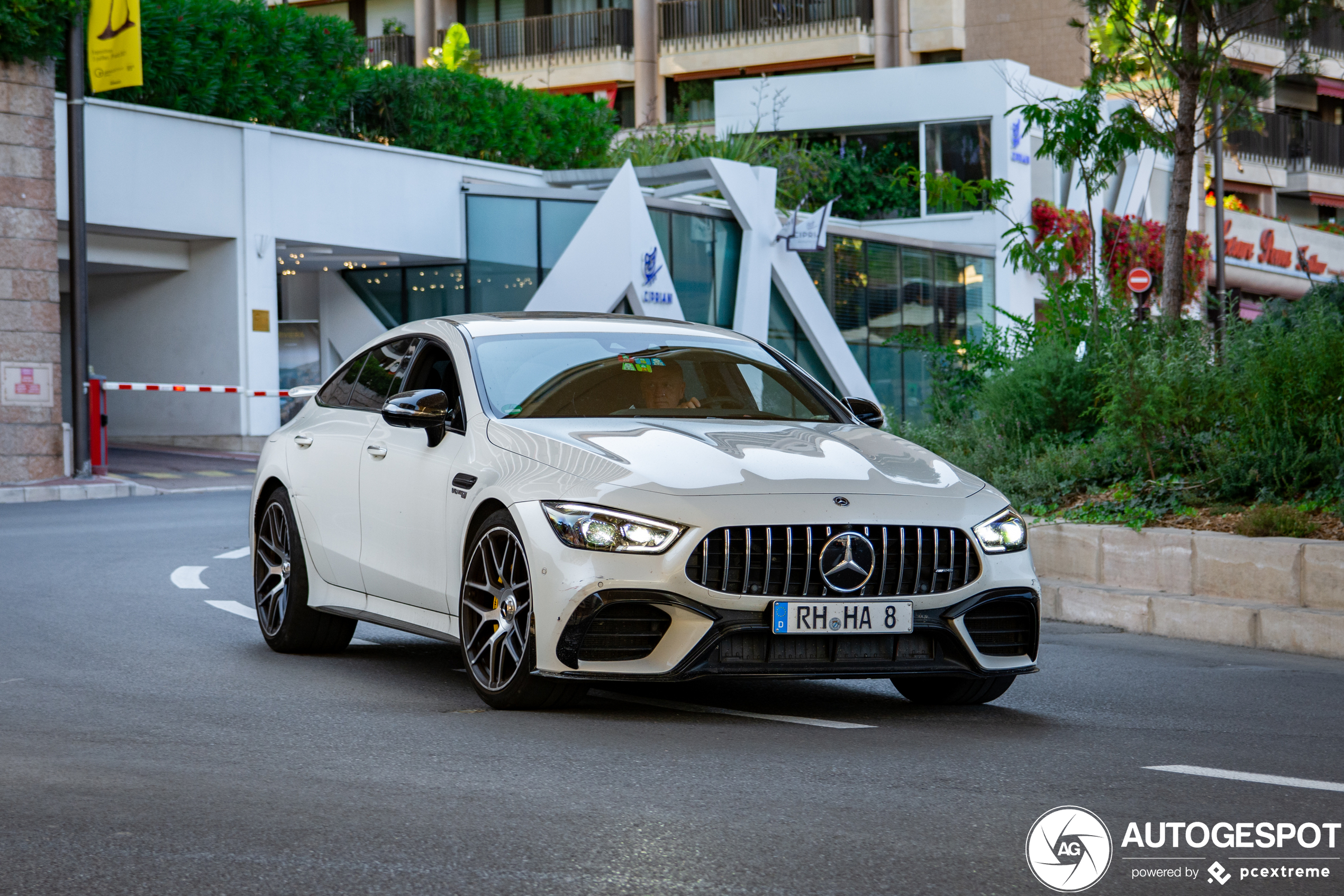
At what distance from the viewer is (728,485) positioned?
6.37 metres

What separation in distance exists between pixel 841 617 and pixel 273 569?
3.53 m

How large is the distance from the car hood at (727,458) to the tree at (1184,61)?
673 centimetres

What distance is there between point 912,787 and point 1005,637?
62.0 inches

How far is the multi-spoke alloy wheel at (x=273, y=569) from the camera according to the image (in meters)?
8.60

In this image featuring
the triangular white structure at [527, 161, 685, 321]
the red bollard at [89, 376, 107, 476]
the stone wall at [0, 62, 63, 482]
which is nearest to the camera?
the stone wall at [0, 62, 63, 482]

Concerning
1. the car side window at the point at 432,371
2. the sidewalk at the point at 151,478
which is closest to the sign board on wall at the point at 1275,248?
the sidewalk at the point at 151,478

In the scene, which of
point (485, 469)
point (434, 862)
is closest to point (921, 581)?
point (485, 469)

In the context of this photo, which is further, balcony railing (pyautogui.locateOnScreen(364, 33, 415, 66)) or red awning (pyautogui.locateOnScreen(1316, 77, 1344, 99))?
red awning (pyautogui.locateOnScreen(1316, 77, 1344, 99))

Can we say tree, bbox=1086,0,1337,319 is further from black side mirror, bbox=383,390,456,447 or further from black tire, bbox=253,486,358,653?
black side mirror, bbox=383,390,456,447

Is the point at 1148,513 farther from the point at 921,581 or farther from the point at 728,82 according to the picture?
the point at 728,82

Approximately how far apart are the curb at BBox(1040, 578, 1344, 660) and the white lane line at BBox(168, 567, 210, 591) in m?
5.36

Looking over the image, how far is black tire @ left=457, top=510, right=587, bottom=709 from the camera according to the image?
6500mm

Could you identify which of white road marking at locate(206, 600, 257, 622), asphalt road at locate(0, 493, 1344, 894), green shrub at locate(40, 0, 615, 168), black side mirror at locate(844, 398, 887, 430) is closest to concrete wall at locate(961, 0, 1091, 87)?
green shrub at locate(40, 0, 615, 168)

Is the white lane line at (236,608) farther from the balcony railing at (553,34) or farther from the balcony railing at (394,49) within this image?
the balcony railing at (394,49)
